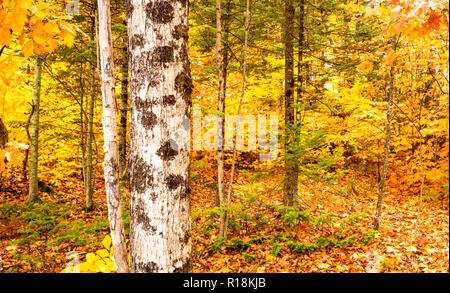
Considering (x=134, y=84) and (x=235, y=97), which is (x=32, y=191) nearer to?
(x=235, y=97)

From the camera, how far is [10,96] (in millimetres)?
8617

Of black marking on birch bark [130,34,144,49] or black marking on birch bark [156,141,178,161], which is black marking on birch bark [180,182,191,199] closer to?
black marking on birch bark [156,141,178,161]

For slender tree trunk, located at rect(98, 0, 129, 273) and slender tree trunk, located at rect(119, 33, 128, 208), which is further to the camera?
slender tree trunk, located at rect(119, 33, 128, 208)

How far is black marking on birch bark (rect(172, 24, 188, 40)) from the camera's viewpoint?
1.87 meters

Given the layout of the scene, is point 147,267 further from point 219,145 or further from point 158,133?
point 219,145

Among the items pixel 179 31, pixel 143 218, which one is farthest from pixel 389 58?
pixel 143 218

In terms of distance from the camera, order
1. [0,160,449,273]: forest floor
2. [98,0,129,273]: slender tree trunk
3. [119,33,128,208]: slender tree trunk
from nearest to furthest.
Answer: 1. [98,0,129,273]: slender tree trunk
2. [0,160,449,273]: forest floor
3. [119,33,128,208]: slender tree trunk

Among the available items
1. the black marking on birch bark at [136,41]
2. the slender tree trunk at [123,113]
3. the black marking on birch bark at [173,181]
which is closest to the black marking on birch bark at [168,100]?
the black marking on birch bark at [136,41]

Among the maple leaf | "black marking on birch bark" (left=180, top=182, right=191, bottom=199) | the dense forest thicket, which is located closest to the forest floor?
the dense forest thicket

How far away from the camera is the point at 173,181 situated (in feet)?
6.15

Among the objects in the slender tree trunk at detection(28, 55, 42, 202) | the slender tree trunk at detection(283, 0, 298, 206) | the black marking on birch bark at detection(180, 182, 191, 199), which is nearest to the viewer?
the black marking on birch bark at detection(180, 182, 191, 199)

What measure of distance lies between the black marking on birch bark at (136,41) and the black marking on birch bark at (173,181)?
960 millimetres

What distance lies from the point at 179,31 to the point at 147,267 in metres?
1.74
